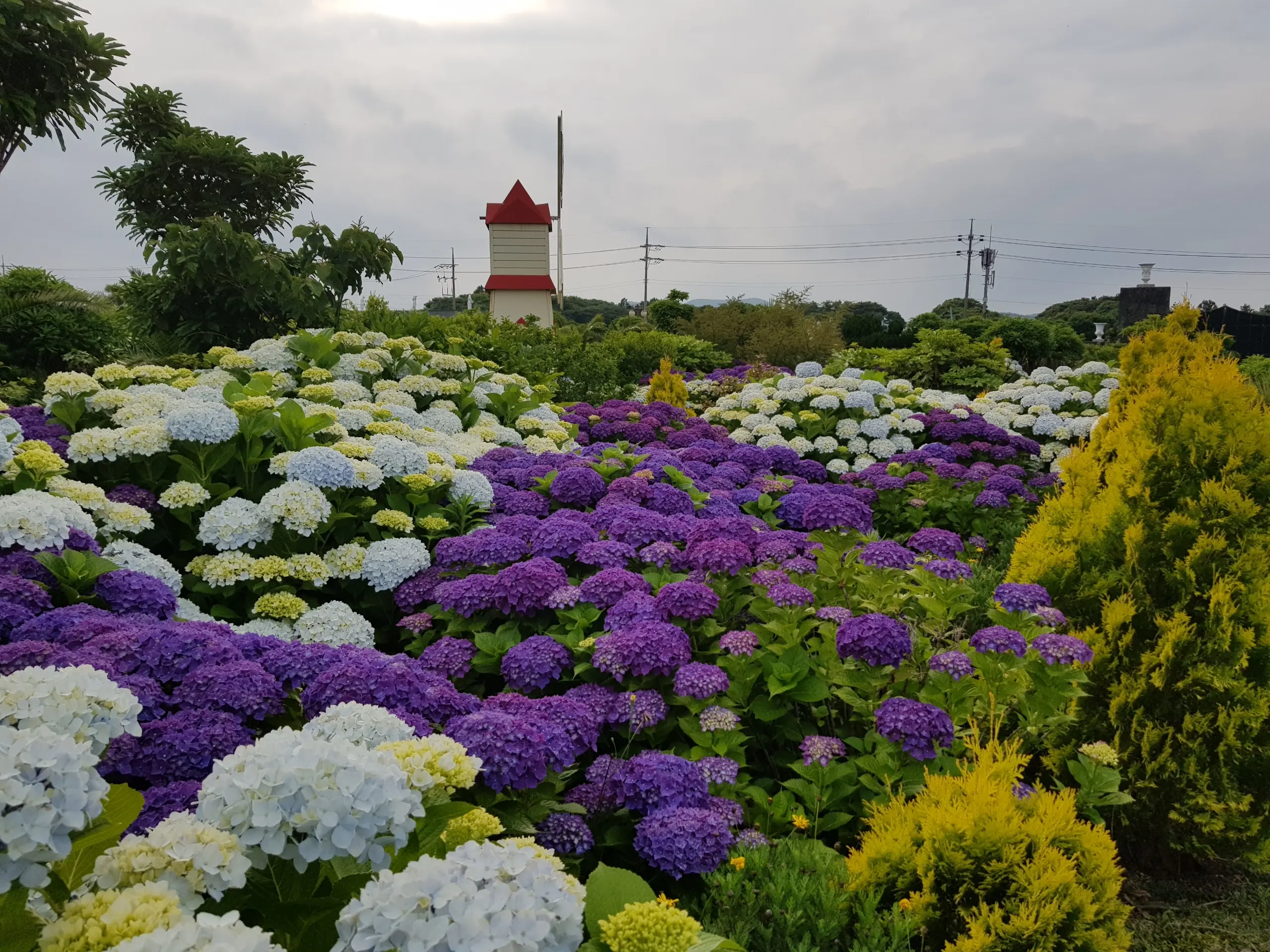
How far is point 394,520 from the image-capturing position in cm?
460

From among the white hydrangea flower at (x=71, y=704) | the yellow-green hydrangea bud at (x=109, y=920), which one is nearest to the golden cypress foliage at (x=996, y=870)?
the yellow-green hydrangea bud at (x=109, y=920)

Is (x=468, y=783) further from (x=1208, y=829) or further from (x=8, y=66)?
(x=8, y=66)

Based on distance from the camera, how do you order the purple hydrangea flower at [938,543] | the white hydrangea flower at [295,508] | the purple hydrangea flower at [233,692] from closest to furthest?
the purple hydrangea flower at [233,692], the white hydrangea flower at [295,508], the purple hydrangea flower at [938,543]

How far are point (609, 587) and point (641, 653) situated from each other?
566 millimetres

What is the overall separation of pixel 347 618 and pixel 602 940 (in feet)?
9.03

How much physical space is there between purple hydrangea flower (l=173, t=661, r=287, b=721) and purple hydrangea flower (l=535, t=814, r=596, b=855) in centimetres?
95

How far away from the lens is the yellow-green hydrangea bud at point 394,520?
4598 millimetres

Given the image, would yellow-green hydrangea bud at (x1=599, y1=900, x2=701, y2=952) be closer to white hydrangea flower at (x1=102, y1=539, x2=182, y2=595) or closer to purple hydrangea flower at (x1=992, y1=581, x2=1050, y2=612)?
purple hydrangea flower at (x1=992, y1=581, x2=1050, y2=612)

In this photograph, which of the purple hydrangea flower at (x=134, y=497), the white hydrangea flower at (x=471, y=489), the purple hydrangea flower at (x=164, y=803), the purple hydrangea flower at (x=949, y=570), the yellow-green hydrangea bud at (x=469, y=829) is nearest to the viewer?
→ the yellow-green hydrangea bud at (x=469, y=829)

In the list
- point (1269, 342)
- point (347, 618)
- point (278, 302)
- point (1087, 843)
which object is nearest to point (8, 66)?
point (278, 302)

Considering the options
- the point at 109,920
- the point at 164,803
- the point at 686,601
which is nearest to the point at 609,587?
the point at 686,601

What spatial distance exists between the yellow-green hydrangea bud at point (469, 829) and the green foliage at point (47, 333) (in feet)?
28.5

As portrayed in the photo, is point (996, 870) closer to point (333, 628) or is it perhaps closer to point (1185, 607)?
point (1185, 607)

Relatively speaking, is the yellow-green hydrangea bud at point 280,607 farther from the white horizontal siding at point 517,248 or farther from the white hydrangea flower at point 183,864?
the white horizontal siding at point 517,248
